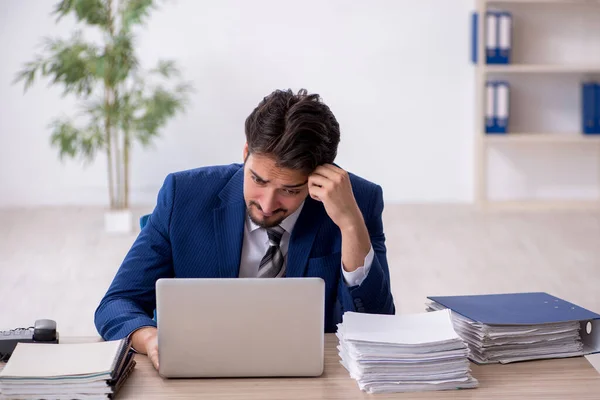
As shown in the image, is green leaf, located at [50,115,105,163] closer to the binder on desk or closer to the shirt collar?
the shirt collar

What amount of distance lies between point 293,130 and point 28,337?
68 cm

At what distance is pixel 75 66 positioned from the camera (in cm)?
555

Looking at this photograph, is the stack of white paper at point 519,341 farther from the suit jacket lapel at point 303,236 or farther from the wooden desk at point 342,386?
the suit jacket lapel at point 303,236

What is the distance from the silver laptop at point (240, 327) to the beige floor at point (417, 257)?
88.2 inches

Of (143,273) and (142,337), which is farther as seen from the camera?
(143,273)

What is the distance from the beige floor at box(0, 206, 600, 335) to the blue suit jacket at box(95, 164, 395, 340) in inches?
71.4

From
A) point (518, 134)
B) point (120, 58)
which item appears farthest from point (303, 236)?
point (518, 134)

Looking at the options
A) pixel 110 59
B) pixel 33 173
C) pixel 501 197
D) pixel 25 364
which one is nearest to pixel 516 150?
pixel 501 197

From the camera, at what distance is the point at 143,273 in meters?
2.02

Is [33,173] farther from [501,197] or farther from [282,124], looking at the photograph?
[282,124]

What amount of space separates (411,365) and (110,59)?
439 centimetres

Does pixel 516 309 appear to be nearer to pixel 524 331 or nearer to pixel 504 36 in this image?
pixel 524 331

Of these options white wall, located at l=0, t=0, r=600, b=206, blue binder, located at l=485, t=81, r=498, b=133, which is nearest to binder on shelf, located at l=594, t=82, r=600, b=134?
white wall, located at l=0, t=0, r=600, b=206

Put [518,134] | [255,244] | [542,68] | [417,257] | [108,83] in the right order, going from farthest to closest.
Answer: [518,134], [542,68], [108,83], [417,257], [255,244]
